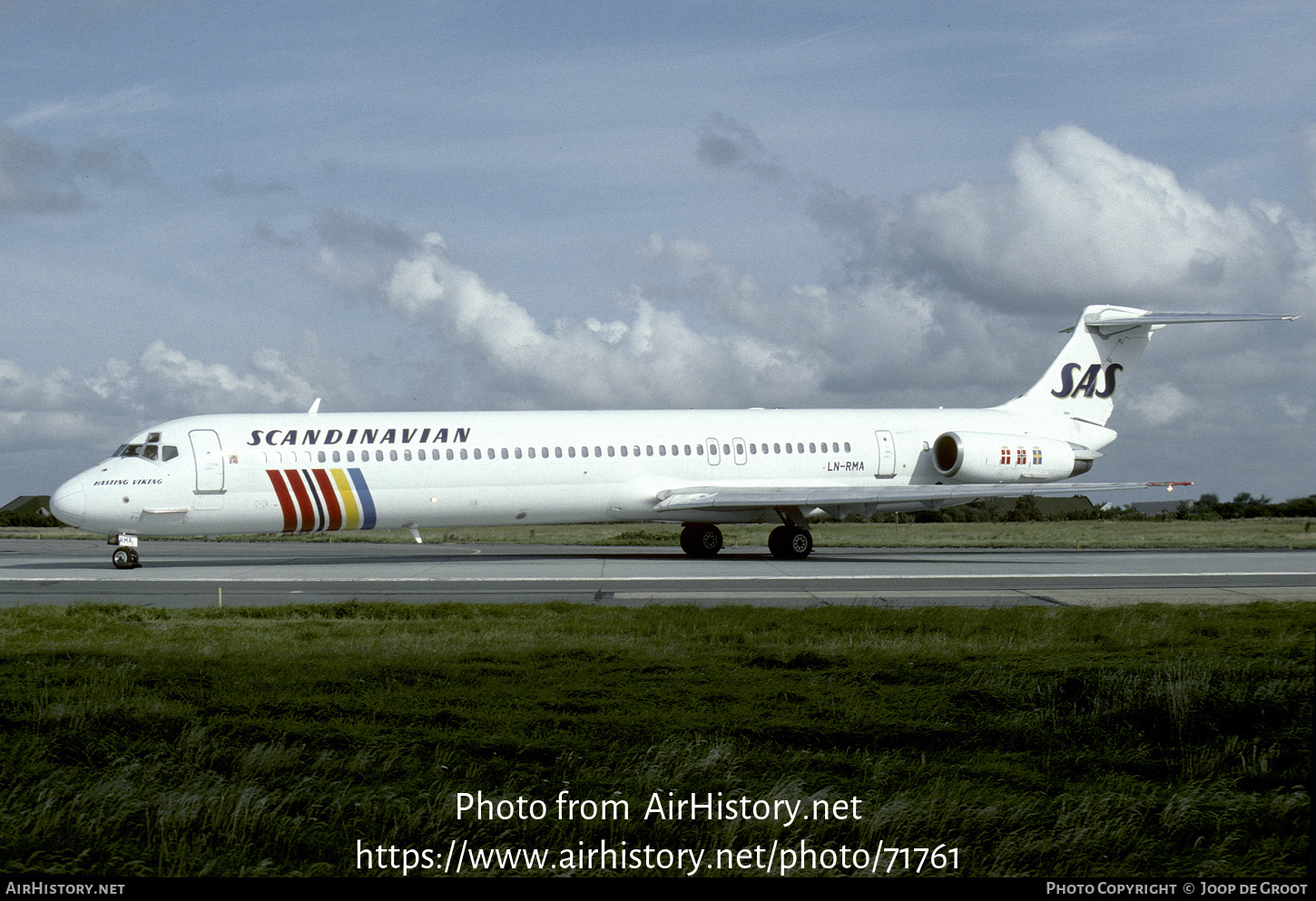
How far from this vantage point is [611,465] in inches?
1225

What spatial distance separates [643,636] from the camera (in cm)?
1403

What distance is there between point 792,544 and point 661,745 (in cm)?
2426

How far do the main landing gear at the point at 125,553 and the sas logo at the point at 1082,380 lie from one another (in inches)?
1085

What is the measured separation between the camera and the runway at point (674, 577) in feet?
67.6

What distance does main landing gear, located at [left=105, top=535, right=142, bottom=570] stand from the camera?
28.0m

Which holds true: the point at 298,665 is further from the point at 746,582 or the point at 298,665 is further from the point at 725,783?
the point at 746,582

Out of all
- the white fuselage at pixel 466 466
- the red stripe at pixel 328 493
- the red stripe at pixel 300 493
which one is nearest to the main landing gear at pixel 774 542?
the white fuselage at pixel 466 466

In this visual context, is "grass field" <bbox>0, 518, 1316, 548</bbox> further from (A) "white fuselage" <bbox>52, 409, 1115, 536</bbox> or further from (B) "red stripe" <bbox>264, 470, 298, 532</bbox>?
(B) "red stripe" <bbox>264, 470, 298, 532</bbox>

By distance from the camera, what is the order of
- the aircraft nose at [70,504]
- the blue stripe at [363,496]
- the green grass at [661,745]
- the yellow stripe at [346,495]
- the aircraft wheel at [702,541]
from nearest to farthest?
the green grass at [661,745] → the aircraft nose at [70,504] → the yellow stripe at [346,495] → the blue stripe at [363,496] → the aircraft wheel at [702,541]

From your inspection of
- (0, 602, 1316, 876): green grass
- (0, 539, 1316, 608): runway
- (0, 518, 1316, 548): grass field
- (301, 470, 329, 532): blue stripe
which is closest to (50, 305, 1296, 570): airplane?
(301, 470, 329, 532): blue stripe

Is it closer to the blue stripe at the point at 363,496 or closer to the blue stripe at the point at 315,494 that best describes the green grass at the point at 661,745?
the blue stripe at the point at 315,494

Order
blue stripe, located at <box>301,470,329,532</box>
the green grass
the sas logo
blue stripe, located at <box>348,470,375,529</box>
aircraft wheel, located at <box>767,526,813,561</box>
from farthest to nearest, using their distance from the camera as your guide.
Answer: the sas logo < aircraft wheel, located at <box>767,526,813,561</box> < blue stripe, located at <box>348,470,375,529</box> < blue stripe, located at <box>301,470,329,532</box> < the green grass

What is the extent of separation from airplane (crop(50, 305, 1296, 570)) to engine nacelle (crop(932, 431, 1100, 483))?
5 cm

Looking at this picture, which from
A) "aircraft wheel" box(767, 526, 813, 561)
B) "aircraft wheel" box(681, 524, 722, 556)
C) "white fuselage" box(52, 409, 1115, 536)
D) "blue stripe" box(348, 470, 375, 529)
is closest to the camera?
"white fuselage" box(52, 409, 1115, 536)
